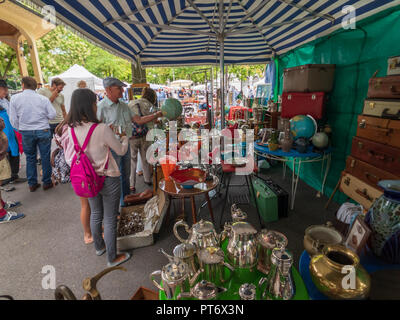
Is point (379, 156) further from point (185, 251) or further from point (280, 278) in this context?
point (185, 251)

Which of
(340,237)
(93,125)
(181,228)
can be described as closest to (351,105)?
(340,237)

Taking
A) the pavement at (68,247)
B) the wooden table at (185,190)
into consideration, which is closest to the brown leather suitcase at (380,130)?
the pavement at (68,247)

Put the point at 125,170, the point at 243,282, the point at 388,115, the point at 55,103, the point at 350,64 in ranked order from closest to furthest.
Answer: the point at 243,282
the point at 388,115
the point at 350,64
the point at 125,170
the point at 55,103

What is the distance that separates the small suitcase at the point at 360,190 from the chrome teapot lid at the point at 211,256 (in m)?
1.81

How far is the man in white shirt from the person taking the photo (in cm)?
353

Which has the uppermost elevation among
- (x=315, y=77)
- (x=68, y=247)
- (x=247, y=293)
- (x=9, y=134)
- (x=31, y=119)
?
(x=315, y=77)

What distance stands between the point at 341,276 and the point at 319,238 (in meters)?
0.34

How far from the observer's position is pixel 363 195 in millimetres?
2221

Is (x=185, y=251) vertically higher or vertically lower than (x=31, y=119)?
lower

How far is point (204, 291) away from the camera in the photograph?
3.06 ft

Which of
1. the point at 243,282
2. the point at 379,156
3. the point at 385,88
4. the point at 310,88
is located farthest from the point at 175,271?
the point at 310,88

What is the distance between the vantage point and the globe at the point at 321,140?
299 centimetres

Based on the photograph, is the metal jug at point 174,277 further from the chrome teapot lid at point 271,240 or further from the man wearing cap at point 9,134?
the man wearing cap at point 9,134
